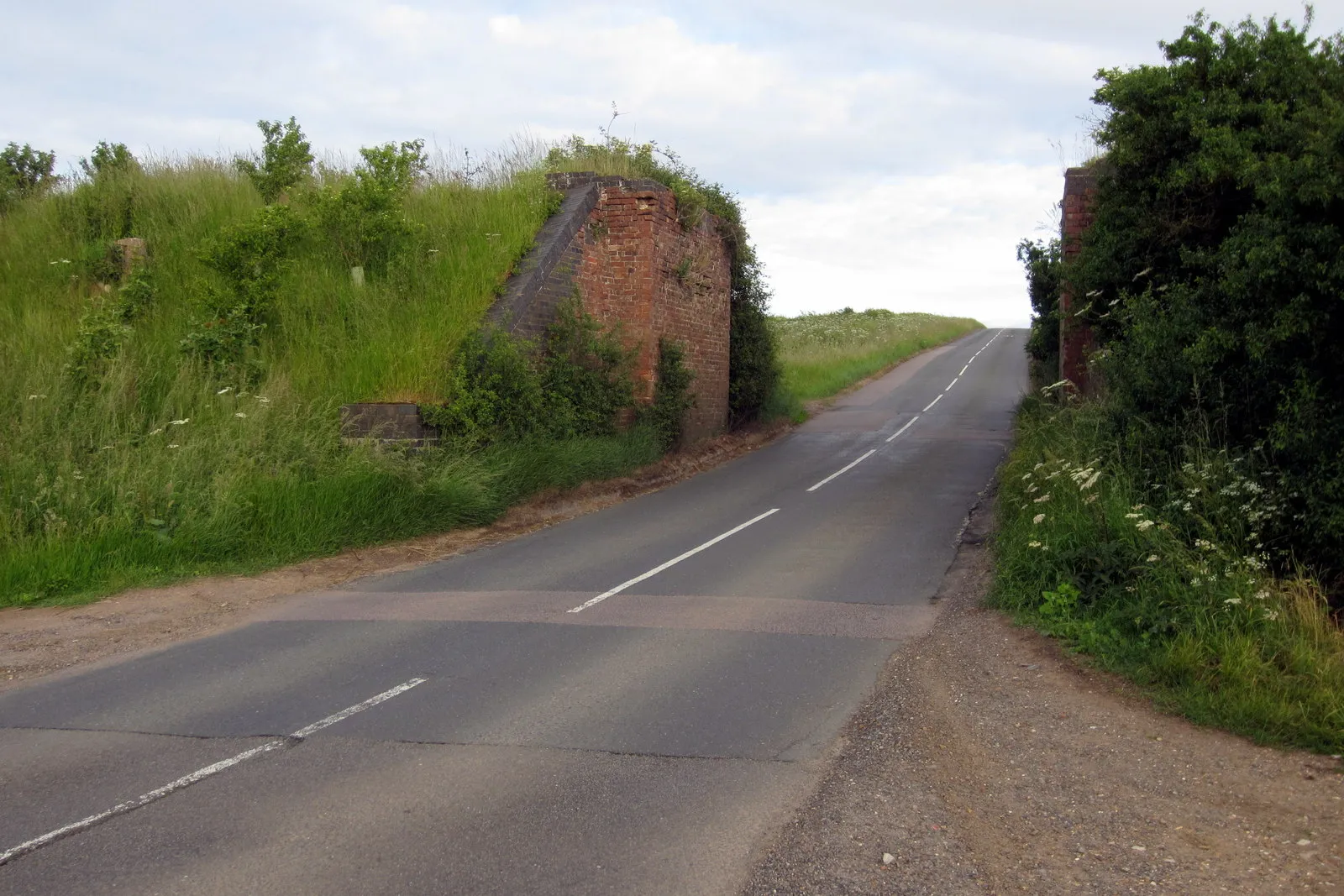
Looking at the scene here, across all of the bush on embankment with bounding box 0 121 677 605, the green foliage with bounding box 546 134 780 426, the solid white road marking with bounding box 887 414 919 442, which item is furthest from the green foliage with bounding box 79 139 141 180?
the solid white road marking with bounding box 887 414 919 442

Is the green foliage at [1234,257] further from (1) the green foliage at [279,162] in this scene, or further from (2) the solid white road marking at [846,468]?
(1) the green foliage at [279,162]

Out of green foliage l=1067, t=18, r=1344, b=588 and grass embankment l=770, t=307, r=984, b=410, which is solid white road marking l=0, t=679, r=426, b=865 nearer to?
green foliage l=1067, t=18, r=1344, b=588

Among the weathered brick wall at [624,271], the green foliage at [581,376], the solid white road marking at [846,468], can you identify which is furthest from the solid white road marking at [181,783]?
the solid white road marking at [846,468]

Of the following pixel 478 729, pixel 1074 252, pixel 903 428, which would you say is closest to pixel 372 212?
pixel 1074 252

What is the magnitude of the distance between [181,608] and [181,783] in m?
4.70

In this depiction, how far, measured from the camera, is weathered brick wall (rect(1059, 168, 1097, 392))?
1625 centimetres

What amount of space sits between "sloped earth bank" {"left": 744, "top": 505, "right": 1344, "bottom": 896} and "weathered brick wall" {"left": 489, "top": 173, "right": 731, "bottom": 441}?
11.4 m

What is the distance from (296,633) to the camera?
343 inches

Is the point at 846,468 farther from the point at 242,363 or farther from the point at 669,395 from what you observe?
the point at 242,363

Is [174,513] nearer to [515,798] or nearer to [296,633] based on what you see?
[296,633]

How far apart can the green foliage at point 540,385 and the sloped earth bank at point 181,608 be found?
148 centimetres

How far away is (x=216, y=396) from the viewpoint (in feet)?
47.3

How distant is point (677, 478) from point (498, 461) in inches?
189

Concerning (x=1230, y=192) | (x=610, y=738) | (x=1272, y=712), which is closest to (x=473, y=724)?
(x=610, y=738)
